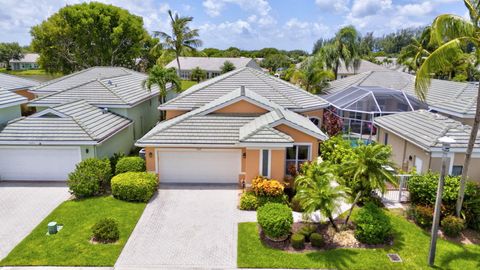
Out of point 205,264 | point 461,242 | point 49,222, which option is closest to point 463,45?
point 461,242

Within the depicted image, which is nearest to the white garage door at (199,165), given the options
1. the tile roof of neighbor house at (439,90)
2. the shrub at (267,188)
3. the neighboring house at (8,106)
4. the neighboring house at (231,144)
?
the neighboring house at (231,144)

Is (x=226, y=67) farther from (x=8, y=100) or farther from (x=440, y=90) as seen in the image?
(x=8, y=100)

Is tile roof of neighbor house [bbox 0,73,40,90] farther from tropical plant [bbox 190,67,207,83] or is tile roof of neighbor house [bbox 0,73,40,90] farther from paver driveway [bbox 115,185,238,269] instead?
tropical plant [bbox 190,67,207,83]

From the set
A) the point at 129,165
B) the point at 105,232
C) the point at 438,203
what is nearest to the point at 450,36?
the point at 438,203

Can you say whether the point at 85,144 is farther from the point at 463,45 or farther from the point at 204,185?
the point at 463,45

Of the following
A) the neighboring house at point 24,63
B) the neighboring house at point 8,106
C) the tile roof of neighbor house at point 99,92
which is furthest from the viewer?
the neighboring house at point 24,63

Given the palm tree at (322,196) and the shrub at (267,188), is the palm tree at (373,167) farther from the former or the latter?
the shrub at (267,188)
